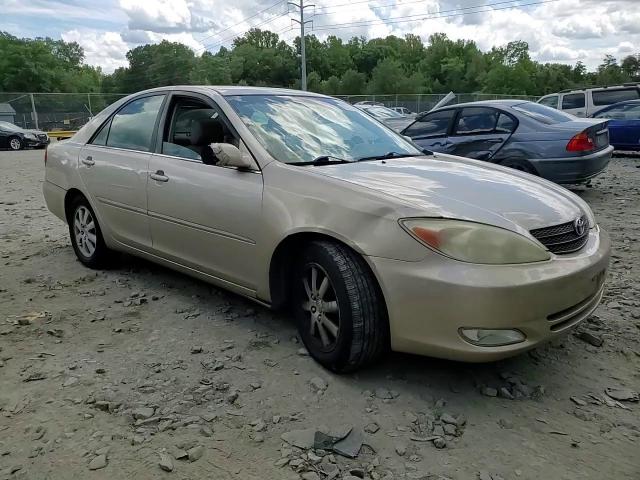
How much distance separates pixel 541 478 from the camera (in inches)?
85.0

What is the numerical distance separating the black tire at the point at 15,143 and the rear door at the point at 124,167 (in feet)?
66.2

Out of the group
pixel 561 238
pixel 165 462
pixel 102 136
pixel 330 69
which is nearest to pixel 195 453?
pixel 165 462

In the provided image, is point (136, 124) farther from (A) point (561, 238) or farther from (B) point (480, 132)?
(B) point (480, 132)

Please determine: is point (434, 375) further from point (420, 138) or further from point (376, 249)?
point (420, 138)

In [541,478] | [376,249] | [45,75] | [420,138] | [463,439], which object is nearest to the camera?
[541,478]

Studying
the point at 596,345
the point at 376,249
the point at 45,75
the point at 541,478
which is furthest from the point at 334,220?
Answer: the point at 45,75

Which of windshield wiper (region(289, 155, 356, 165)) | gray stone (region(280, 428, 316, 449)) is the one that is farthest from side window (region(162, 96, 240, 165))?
gray stone (region(280, 428, 316, 449))

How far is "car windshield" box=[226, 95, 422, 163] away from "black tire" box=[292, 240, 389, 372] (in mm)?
727

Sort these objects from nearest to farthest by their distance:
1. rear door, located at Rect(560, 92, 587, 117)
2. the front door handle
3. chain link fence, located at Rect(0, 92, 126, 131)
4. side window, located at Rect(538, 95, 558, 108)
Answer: the front door handle < rear door, located at Rect(560, 92, 587, 117) < side window, located at Rect(538, 95, 558, 108) < chain link fence, located at Rect(0, 92, 126, 131)

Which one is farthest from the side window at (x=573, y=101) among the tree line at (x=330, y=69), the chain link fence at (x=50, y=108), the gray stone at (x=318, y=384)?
the tree line at (x=330, y=69)

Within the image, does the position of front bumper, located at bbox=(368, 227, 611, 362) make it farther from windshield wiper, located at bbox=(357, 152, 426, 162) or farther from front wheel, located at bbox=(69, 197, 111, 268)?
front wheel, located at bbox=(69, 197, 111, 268)

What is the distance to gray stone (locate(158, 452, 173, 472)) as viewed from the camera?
7.41 feet

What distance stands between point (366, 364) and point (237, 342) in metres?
0.95

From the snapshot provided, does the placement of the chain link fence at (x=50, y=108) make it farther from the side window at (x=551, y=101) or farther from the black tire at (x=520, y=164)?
the black tire at (x=520, y=164)
